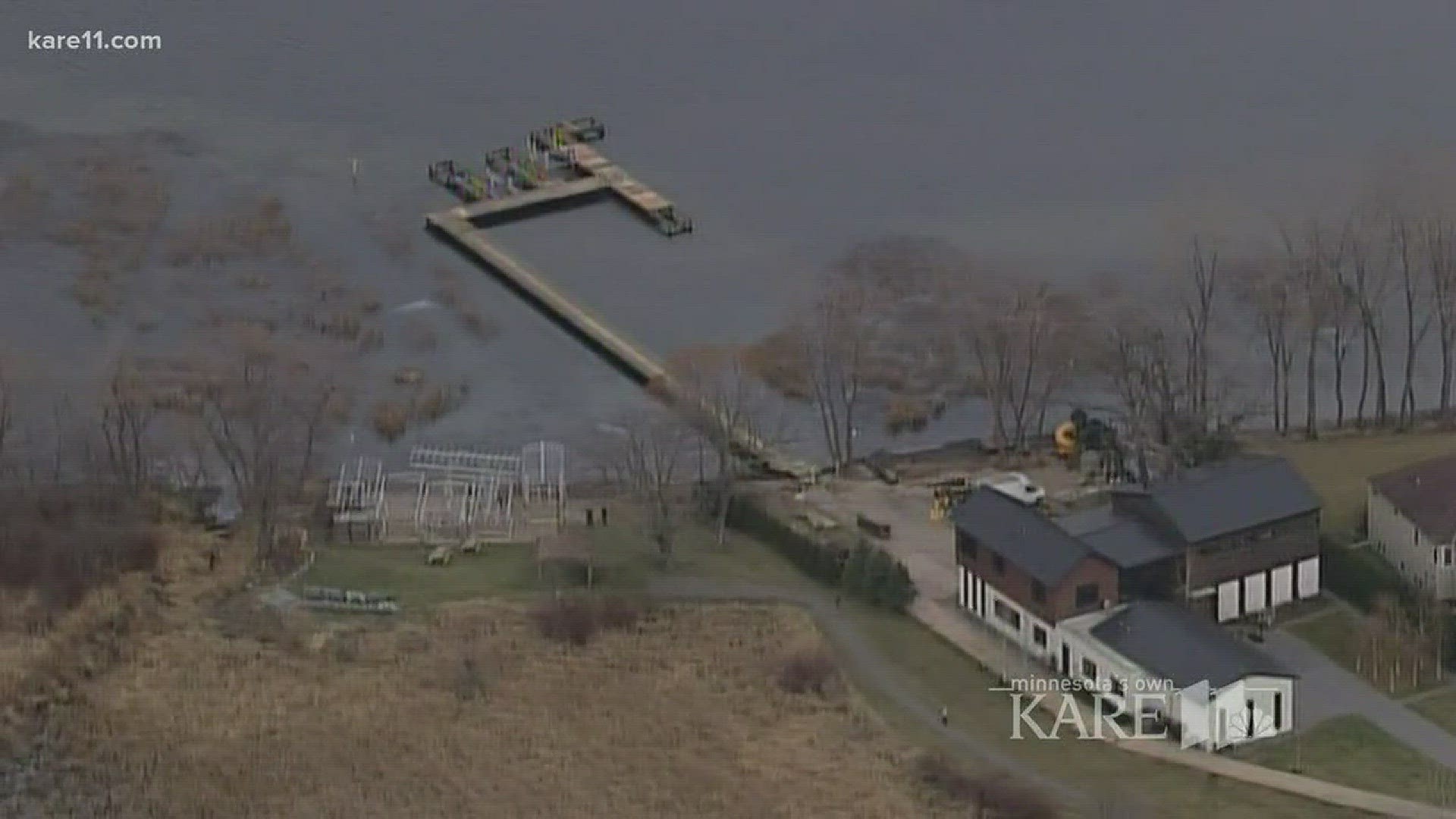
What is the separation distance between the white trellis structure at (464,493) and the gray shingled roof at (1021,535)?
644 cm

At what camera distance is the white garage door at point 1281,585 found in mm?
32594

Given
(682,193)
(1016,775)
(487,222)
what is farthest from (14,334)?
(1016,775)

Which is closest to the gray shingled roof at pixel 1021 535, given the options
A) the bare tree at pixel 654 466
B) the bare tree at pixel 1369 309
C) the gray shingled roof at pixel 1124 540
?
the gray shingled roof at pixel 1124 540

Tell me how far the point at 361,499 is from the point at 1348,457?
13.9 meters

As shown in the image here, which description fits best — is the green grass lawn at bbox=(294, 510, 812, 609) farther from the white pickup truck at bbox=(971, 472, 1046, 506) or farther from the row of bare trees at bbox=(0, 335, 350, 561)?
the white pickup truck at bbox=(971, 472, 1046, 506)

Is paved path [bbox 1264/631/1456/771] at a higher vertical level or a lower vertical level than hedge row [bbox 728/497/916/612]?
lower

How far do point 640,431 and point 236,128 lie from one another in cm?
1618

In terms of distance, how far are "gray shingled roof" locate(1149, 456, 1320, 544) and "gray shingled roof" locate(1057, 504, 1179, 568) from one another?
0.30m

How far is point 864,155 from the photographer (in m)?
49.4

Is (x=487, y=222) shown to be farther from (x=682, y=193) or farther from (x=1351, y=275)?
(x=1351, y=275)

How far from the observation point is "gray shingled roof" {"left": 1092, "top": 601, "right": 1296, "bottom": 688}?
2936 cm

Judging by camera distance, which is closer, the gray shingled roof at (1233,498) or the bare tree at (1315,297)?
the gray shingled roof at (1233,498)

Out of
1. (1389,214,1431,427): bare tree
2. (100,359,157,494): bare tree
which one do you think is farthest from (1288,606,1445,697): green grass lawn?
(100,359,157,494): bare tree

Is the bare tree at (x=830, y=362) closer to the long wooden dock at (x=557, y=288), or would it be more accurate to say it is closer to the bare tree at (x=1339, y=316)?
the long wooden dock at (x=557, y=288)
